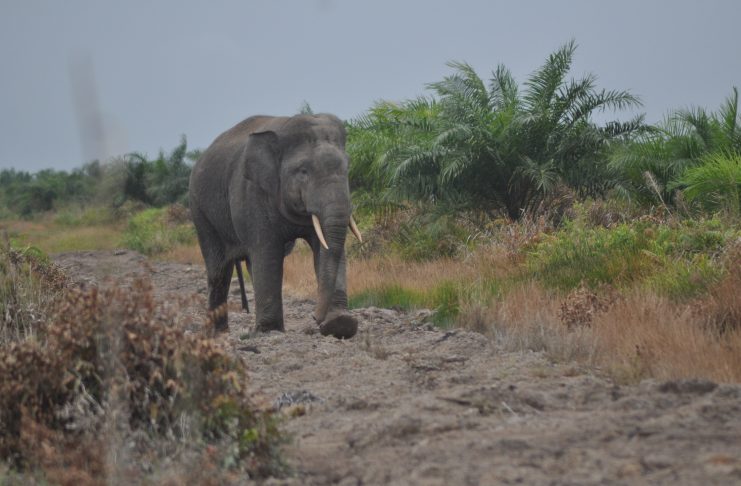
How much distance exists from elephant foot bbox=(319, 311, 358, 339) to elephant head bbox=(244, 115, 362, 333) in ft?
0.27

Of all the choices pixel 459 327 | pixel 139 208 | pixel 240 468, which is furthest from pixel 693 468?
pixel 139 208

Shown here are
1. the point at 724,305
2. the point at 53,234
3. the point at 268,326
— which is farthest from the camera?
the point at 53,234

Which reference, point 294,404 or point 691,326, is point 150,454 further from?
point 691,326

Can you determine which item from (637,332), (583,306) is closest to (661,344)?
(637,332)

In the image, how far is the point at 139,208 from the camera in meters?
42.9

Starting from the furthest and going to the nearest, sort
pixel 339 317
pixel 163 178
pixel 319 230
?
1. pixel 163 178
2. pixel 319 230
3. pixel 339 317

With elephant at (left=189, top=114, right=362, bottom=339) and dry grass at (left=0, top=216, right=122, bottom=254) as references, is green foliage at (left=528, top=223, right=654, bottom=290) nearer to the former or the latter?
elephant at (left=189, top=114, right=362, bottom=339)

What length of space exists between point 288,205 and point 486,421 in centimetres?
506

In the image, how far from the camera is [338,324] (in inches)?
360

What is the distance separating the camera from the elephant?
930 centimetres

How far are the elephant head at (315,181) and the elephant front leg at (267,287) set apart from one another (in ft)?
1.45

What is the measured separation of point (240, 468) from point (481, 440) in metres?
1.12

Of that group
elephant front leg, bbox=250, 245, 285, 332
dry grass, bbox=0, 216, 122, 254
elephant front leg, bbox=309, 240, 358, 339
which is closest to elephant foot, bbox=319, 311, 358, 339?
elephant front leg, bbox=309, 240, 358, 339

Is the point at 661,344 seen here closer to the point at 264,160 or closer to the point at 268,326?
the point at 268,326
